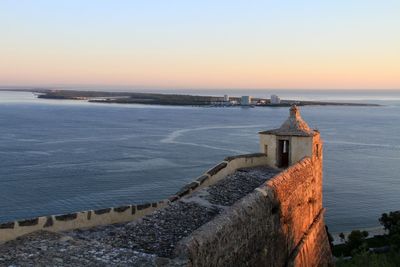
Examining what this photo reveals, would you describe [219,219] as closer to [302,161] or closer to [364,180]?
[302,161]

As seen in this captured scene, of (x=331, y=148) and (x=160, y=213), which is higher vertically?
(x=160, y=213)

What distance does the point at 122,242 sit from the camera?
7.20 m

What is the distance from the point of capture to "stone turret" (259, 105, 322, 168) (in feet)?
47.6

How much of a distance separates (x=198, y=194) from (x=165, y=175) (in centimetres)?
2298

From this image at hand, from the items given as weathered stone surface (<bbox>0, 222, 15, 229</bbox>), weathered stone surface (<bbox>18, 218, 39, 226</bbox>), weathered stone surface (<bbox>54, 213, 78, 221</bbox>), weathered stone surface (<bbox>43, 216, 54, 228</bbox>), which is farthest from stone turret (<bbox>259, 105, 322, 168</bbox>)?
weathered stone surface (<bbox>0, 222, 15, 229</bbox>)

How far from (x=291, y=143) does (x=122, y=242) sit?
8.49 m

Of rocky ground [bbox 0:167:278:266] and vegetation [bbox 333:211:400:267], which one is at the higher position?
rocky ground [bbox 0:167:278:266]

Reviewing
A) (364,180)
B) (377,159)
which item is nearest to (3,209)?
(364,180)

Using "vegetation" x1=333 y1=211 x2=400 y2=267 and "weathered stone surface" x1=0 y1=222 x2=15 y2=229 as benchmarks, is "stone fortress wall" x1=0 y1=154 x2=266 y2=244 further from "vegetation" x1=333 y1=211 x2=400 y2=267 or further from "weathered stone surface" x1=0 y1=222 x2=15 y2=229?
"vegetation" x1=333 y1=211 x2=400 y2=267

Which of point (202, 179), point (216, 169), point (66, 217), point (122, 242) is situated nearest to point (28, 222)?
point (66, 217)

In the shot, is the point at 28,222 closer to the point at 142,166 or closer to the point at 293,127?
the point at 293,127

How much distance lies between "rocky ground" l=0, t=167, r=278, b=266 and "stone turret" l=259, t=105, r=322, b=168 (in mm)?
5197

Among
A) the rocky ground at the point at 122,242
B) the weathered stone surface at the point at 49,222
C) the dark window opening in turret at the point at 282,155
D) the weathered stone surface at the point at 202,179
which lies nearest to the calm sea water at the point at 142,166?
the dark window opening in turret at the point at 282,155

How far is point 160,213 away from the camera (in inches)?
338
